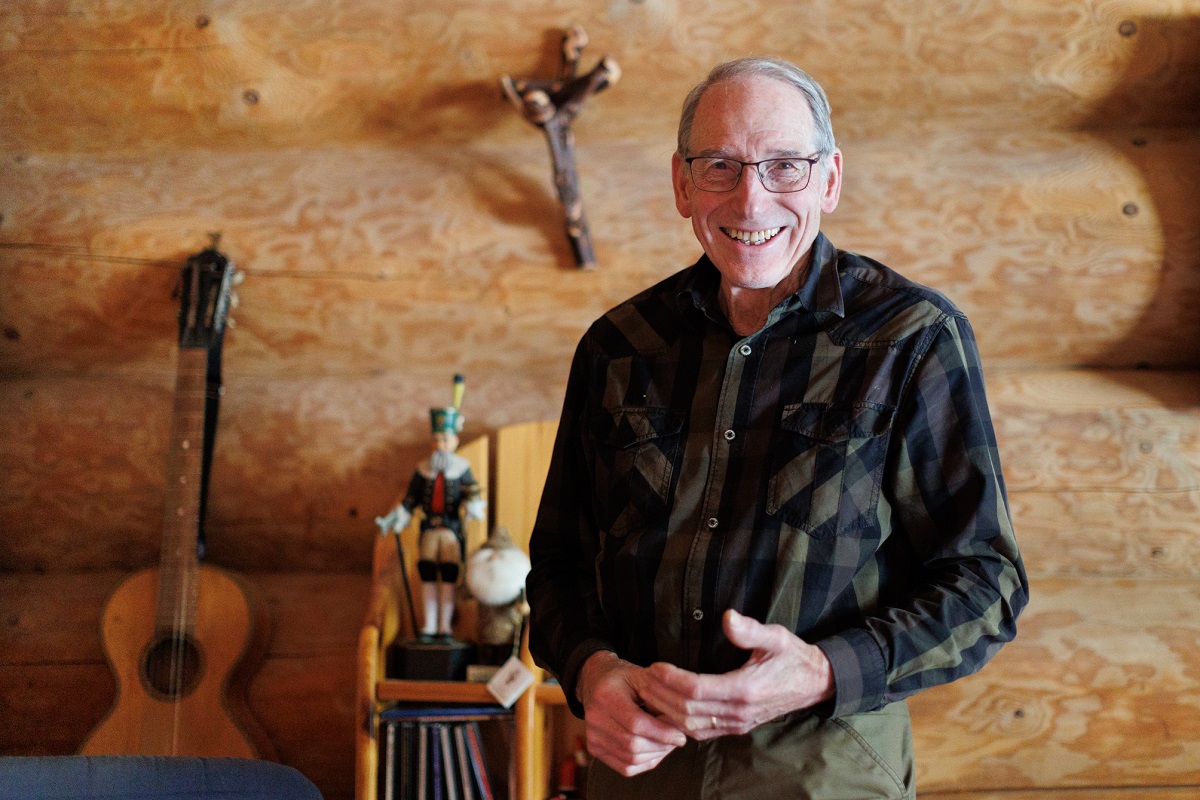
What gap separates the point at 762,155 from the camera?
120cm

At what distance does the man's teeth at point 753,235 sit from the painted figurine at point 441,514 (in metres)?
1.29

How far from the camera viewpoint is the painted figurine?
2355 millimetres

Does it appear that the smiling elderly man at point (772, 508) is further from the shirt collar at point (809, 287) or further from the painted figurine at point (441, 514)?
the painted figurine at point (441, 514)

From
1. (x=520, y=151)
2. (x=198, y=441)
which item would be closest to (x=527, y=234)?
(x=520, y=151)

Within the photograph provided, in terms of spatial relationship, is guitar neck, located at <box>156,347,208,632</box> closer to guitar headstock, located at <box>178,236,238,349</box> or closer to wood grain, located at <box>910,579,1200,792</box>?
guitar headstock, located at <box>178,236,238,349</box>

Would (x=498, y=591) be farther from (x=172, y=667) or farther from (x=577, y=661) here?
(x=577, y=661)

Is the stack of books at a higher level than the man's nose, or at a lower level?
lower

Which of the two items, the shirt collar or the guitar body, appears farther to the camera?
the guitar body

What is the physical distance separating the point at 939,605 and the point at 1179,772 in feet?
5.58

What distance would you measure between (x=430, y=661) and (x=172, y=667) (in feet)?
2.11

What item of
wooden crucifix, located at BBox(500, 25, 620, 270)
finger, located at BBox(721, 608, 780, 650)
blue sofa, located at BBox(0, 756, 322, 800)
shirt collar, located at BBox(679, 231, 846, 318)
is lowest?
blue sofa, located at BBox(0, 756, 322, 800)

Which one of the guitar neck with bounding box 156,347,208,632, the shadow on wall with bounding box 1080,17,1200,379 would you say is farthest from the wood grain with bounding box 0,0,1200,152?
the guitar neck with bounding box 156,347,208,632

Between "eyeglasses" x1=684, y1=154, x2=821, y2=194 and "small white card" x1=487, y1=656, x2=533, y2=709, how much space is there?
131 cm

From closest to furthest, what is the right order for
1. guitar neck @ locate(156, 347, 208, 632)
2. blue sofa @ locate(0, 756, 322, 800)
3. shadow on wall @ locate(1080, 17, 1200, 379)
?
blue sofa @ locate(0, 756, 322, 800) < guitar neck @ locate(156, 347, 208, 632) < shadow on wall @ locate(1080, 17, 1200, 379)
